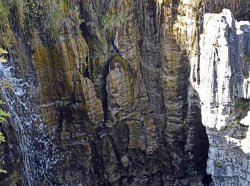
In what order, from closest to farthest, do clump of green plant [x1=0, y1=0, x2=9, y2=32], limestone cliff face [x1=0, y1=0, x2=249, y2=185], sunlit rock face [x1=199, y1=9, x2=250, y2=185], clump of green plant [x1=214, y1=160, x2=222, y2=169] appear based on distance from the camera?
sunlit rock face [x1=199, y1=9, x2=250, y2=185]
clump of green plant [x1=0, y1=0, x2=9, y2=32]
limestone cliff face [x1=0, y1=0, x2=249, y2=185]
clump of green plant [x1=214, y1=160, x2=222, y2=169]

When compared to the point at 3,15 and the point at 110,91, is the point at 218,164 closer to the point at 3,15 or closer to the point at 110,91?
the point at 110,91

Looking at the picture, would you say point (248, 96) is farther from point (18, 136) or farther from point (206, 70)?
point (18, 136)

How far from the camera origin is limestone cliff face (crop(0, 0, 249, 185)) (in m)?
15.1

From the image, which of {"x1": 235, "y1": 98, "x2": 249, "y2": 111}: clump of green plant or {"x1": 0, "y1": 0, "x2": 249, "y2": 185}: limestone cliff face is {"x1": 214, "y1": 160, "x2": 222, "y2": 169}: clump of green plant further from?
{"x1": 235, "y1": 98, "x2": 249, "y2": 111}: clump of green plant

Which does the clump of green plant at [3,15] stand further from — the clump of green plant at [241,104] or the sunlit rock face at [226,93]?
the clump of green plant at [241,104]

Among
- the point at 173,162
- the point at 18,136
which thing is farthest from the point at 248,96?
the point at 18,136

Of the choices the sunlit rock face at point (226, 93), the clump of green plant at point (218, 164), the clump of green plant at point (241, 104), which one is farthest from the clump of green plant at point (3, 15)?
the clump of green plant at point (218, 164)

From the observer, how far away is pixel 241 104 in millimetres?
14758

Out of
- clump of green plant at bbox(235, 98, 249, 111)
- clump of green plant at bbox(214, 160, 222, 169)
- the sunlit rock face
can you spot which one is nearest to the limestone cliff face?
the sunlit rock face

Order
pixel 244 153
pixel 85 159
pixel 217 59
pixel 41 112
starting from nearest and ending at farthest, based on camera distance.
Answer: pixel 217 59 < pixel 244 153 < pixel 41 112 < pixel 85 159

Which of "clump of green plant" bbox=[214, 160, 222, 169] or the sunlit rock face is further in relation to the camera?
"clump of green plant" bbox=[214, 160, 222, 169]

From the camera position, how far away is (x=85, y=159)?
1733cm

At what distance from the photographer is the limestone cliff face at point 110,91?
15.1 metres

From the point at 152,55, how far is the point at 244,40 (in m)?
3.84
